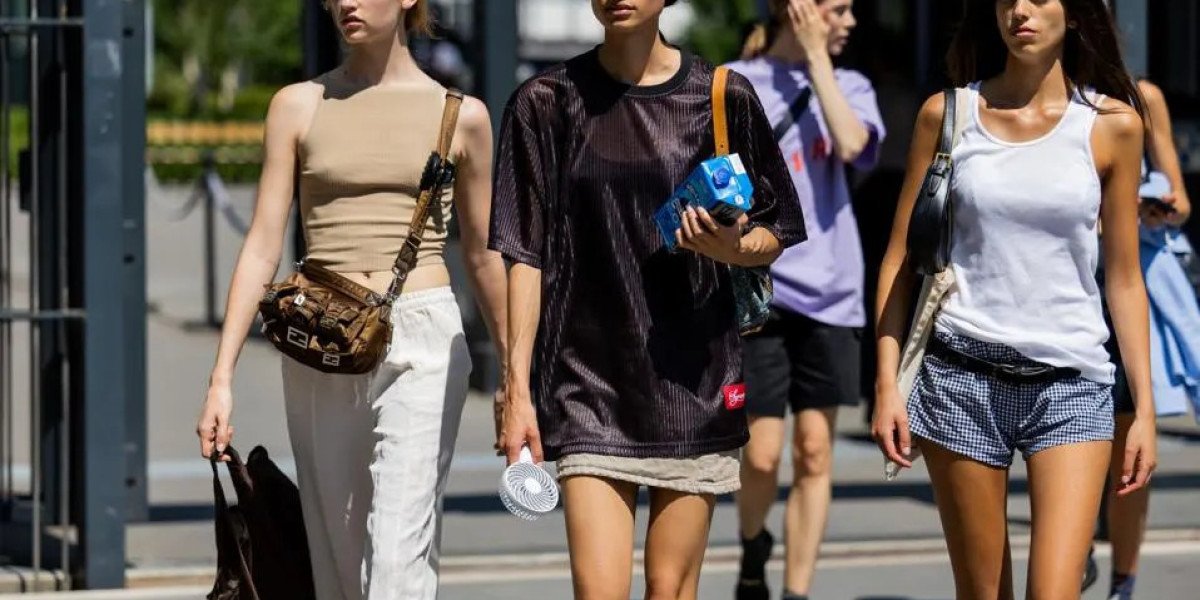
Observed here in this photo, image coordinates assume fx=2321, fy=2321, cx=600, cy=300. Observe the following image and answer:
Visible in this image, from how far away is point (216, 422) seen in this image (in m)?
4.41

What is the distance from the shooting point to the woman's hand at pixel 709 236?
163 inches

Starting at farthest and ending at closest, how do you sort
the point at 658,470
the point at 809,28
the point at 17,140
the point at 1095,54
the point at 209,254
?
1. the point at 209,254
2. the point at 17,140
3. the point at 809,28
4. the point at 1095,54
5. the point at 658,470

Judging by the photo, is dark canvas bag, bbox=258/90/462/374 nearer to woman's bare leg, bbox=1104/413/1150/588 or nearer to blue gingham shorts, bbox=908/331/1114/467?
blue gingham shorts, bbox=908/331/1114/467

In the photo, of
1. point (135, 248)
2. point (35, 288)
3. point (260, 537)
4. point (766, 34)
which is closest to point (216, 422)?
point (260, 537)

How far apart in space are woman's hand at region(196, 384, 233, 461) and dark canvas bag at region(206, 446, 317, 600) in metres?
0.03

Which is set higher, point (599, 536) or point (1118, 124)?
point (1118, 124)

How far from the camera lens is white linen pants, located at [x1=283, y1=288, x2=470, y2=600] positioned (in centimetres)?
452

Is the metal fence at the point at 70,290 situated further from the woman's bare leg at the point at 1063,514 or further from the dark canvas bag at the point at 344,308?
→ the woman's bare leg at the point at 1063,514

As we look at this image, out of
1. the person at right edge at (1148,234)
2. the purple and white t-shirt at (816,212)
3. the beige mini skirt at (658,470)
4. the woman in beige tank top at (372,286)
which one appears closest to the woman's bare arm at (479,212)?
the woman in beige tank top at (372,286)

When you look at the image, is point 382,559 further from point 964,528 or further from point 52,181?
point 52,181

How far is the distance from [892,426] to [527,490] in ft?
2.44

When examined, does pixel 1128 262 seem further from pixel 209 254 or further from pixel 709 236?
pixel 209 254

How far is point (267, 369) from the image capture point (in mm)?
13422

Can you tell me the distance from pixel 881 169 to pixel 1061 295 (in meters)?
6.00
